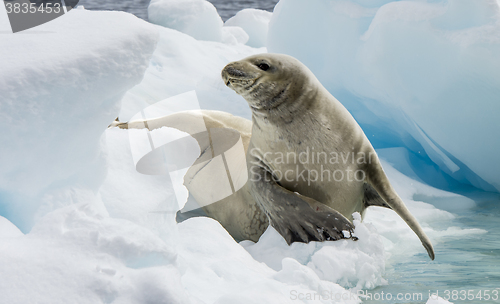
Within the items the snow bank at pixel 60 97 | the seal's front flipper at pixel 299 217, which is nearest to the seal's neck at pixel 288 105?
the seal's front flipper at pixel 299 217

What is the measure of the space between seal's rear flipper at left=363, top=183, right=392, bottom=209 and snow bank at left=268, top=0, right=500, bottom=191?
5.64ft

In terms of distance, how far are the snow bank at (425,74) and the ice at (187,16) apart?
4389 mm

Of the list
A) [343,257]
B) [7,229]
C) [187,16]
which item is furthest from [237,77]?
[187,16]

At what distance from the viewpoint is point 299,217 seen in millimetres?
2326

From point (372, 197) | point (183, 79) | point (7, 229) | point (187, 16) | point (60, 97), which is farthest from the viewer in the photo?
point (187, 16)

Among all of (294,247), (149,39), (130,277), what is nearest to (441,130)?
(294,247)

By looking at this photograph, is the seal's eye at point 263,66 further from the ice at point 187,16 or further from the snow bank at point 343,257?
the ice at point 187,16

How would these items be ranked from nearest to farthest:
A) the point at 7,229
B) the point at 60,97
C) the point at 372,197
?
the point at 7,229, the point at 60,97, the point at 372,197

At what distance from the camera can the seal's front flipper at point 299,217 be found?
226 centimetres

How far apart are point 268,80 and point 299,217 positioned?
0.78m

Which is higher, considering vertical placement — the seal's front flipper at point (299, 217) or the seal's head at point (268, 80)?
the seal's head at point (268, 80)

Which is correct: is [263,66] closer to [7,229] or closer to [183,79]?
[7,229]

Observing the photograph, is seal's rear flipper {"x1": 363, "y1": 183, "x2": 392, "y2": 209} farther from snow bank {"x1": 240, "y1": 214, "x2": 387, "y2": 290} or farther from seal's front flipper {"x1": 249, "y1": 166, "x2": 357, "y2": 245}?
seal's front flipper {"x1": 249, "y1": 166, "x2": 357, "y2": 245}

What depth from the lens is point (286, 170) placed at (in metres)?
2.55
